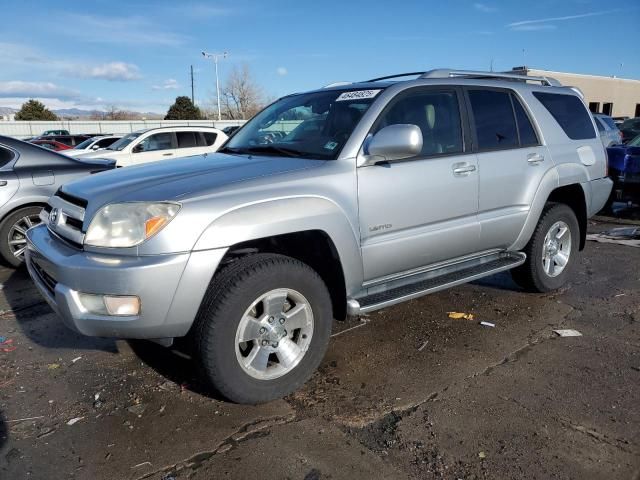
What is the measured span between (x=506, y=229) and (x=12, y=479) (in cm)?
365

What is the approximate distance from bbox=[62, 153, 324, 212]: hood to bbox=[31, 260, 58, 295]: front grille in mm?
498

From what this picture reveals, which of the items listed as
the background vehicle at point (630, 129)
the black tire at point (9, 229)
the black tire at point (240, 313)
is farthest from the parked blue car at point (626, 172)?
the background vehicle at point (630, 129)

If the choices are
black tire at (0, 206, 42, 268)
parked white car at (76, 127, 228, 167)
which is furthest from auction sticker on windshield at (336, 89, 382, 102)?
parked white car at (76, 127, 228, 167)

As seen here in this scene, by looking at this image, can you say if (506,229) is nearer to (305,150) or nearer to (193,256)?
(305,150)

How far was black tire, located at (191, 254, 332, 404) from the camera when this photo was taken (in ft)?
8.93

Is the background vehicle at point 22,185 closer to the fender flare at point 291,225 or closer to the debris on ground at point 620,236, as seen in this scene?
the fender flare at point 291,225

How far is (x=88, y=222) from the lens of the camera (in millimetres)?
2770

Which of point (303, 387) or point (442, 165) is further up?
point (442, 165)

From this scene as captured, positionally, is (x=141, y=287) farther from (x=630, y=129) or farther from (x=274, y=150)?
(x=630, y=129)

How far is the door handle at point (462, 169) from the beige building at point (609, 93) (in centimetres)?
4012

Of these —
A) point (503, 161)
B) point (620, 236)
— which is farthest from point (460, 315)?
point (620, 236)

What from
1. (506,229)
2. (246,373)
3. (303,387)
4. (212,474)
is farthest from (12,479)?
(506,229)

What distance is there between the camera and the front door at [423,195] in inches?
131

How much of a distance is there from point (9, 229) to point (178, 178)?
3799mm
